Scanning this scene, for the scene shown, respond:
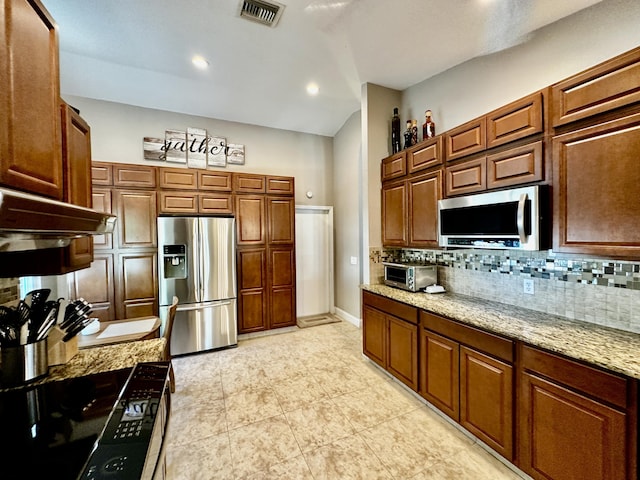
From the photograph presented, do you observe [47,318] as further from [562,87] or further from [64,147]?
[562,87]

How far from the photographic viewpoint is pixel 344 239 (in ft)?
15.9

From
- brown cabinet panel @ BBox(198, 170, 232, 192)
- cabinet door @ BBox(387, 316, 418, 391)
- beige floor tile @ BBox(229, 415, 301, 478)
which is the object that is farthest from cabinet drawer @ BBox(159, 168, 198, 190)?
cabinet door @ BBox(387, 316, 418, 391)

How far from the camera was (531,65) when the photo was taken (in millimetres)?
2221

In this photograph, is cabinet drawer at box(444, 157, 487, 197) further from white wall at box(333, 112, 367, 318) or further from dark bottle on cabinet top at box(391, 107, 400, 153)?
white wall at box(333, 112, 367, 318)

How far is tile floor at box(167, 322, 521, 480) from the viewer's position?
71.6 inches

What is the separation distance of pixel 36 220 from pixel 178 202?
3212 millimetres

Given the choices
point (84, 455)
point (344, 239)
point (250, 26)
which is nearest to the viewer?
point (84, 455)

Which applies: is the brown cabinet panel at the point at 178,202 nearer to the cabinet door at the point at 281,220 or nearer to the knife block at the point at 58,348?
the cabinet door at the point at 281,220

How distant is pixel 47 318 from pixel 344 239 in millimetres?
3982

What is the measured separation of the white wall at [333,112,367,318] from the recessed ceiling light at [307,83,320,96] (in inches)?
36.6

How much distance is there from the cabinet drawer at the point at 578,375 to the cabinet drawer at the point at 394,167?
1.99m

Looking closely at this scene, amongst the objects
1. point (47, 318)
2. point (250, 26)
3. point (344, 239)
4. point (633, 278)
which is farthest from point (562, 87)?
point (344, 239)

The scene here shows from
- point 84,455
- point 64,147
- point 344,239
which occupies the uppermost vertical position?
point 64,147

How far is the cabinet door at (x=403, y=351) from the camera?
97.1 inches
